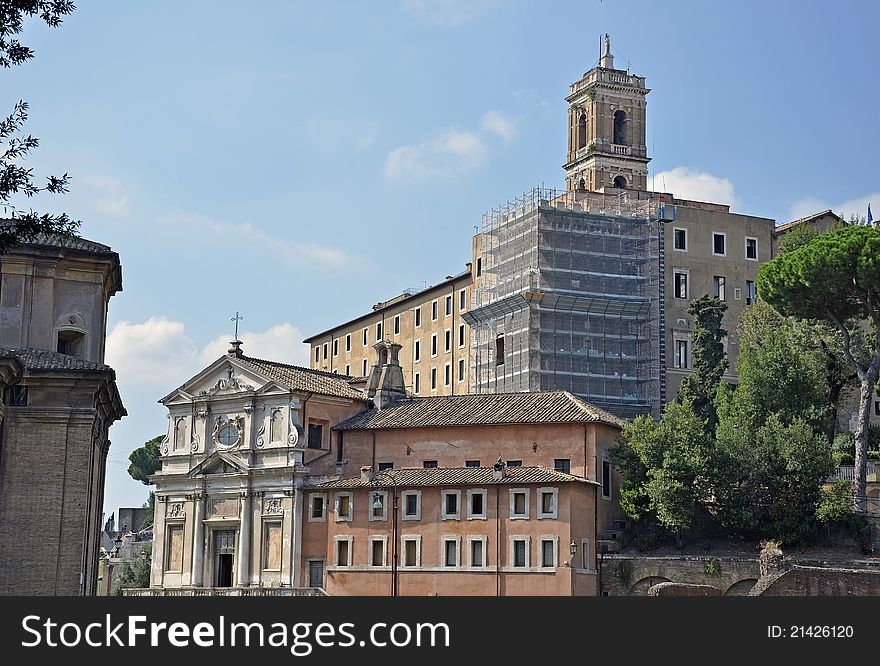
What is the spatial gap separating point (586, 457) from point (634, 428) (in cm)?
196

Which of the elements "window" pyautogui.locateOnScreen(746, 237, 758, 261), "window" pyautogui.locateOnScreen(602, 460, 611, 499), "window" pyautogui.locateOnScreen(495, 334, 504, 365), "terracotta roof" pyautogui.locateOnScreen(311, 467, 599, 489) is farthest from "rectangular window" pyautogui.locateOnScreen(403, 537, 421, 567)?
"window" pyautogui.locateOnScreen(746, 237, 758, 261)

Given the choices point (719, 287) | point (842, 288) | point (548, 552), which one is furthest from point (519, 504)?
point (719, 287)

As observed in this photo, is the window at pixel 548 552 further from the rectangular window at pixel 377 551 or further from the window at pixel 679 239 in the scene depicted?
the window at pixel 679 239

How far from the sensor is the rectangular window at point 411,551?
4756 cm

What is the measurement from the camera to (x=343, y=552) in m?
48.9

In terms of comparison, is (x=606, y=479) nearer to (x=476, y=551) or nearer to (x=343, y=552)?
(x=476, y=551)

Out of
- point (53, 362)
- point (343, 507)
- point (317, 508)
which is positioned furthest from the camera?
point (317, 508)

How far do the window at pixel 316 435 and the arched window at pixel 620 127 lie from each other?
29443 millimetres

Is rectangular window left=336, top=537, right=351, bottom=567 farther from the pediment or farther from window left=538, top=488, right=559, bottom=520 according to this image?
window left=538, top=488, right=559, bottom=520

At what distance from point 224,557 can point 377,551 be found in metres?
6.75

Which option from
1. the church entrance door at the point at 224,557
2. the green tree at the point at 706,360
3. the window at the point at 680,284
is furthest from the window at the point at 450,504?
the window at the point at 680,284

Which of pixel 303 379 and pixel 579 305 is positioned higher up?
pixel 579 305
